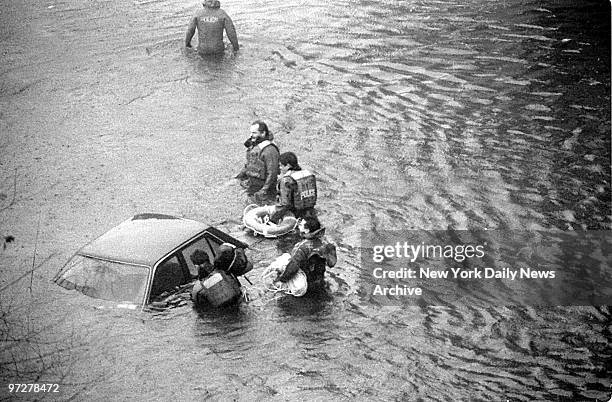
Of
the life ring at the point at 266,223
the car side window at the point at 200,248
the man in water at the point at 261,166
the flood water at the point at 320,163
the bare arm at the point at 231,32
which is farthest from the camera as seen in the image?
the bare arm at the point at 231,32

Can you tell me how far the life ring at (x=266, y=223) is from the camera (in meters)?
16.6

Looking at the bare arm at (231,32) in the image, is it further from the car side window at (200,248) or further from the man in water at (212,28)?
the car side window at (200,248)

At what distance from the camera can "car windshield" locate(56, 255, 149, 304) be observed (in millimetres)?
13898

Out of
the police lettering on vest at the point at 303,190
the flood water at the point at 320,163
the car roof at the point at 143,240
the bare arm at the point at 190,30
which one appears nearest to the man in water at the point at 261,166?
the flood water at the point at 320,163

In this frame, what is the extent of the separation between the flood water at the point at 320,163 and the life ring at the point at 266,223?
0.28 m

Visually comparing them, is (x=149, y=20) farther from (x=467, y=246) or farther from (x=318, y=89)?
(x=467, y=246)


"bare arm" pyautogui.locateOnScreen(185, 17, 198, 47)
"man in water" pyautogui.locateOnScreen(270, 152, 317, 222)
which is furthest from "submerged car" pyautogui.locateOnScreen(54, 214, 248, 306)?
"bare arm" pyautogui.locateOnScreen(185, 17, 198, 47)

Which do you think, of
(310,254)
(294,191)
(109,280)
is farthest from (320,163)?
(109,280)

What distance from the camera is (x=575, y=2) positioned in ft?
96.2

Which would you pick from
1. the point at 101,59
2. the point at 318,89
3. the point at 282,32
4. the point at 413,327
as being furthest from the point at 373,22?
the point at 413,327

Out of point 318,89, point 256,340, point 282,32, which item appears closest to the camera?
point 256,340

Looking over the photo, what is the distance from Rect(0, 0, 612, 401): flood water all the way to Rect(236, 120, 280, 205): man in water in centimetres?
52

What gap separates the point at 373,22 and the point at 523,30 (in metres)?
4.18

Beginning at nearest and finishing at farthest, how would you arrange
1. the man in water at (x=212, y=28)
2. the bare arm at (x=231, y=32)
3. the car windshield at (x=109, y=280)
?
the car windshield at (x=109, y=280)
the man in water at (x=212, y=28)
the bare arm at (x=231, y=32)
